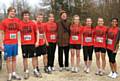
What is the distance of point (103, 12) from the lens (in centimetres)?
3058

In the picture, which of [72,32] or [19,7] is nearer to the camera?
[72,32]

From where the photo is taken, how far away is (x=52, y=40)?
9781 millimetres

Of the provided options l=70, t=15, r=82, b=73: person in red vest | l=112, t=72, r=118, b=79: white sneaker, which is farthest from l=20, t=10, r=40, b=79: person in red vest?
l=112, t=72, r=118, b=79: white sneaker

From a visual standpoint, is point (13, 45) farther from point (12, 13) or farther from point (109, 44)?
point (109, 44)

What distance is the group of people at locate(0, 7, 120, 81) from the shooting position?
878cm

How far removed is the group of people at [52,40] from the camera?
8781mm

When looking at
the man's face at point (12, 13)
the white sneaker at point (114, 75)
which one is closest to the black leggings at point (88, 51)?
the white sneaker at point (114, 75)

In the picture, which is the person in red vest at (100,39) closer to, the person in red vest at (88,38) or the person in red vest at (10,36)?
the person in red vest at (88,38)

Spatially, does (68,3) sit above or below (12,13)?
below

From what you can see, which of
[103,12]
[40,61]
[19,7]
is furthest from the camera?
[19,7]

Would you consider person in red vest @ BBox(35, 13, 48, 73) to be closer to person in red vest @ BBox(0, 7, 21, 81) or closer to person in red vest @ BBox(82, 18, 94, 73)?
person in red vest @ BBox(0, 7, 21, 81)

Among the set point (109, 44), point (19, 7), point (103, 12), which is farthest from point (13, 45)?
point (19, 7)

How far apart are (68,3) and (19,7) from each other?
12085 mm

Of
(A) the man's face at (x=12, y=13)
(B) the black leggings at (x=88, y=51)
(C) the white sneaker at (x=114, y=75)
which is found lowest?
(C) the white sneaker at (x=114, y=75)
